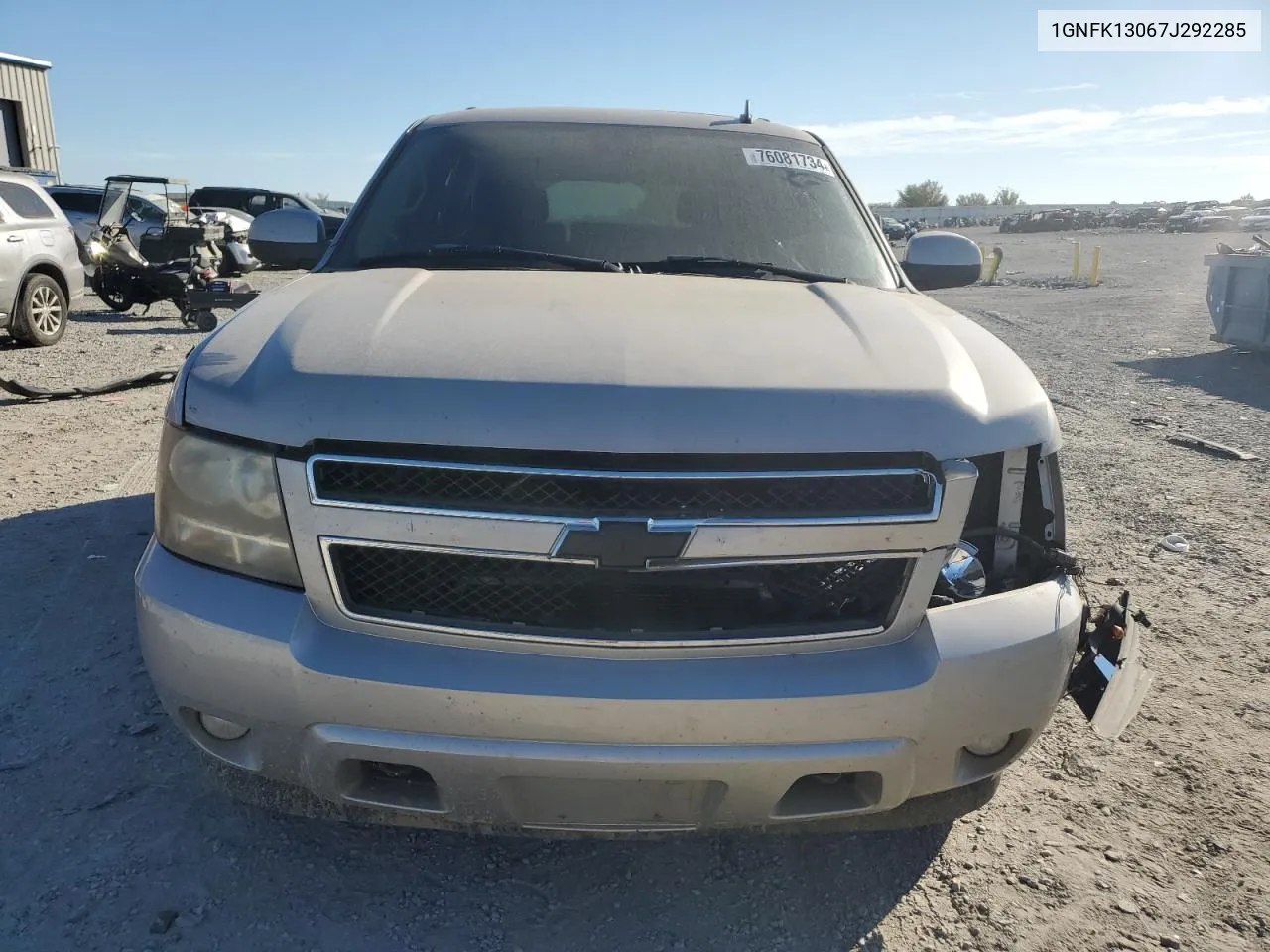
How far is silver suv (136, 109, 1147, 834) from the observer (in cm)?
171

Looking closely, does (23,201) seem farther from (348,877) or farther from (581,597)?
(581,597)

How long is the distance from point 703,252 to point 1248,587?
9.74 feet

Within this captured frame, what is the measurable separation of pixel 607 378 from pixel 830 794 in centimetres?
94

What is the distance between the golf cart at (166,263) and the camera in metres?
11.7

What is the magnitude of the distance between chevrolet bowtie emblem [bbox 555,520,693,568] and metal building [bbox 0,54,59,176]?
91.8 ft

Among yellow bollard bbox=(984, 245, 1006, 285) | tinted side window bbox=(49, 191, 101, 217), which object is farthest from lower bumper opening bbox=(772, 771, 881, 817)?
yellow bollard bbox=(984, 245, 1006, 285)

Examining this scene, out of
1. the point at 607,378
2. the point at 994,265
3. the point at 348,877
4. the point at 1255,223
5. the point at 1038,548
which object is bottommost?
the point at 348,877

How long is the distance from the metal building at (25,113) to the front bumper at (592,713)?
90.6 feet

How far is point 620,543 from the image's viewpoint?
1.69 metres

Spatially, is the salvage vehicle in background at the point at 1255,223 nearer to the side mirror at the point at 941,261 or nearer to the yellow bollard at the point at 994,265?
the yellow bollard at the point at 994,265

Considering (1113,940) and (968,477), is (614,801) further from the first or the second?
(1113,940)

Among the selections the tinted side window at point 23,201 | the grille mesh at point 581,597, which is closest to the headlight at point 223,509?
the grille mesh at point 581,597

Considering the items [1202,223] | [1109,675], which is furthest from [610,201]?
[1202,223]

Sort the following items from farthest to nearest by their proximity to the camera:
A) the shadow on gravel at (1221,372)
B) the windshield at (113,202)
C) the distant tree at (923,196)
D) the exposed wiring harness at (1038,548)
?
the distant tree at (923,196)
the windshield at (113,202)
the shadow on gravel at (1221,372)
the exposed wiring harness at (1038,548)
